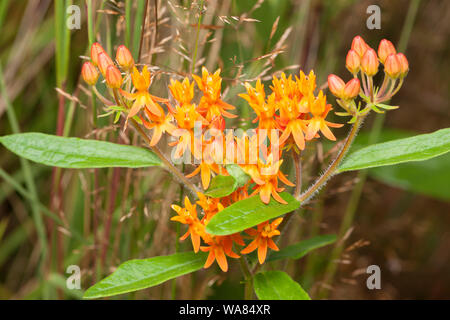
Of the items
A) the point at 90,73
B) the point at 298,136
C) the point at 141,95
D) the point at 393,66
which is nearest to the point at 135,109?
the point at 141,95

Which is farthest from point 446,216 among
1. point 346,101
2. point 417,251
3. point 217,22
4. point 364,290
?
point 346,101

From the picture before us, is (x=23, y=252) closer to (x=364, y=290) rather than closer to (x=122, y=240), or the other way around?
(x=122, y=240)

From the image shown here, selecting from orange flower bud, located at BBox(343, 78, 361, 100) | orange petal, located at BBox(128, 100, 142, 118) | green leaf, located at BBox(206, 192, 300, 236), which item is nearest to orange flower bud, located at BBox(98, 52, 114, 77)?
orange petal, located at BBox(128, 100, 142, 118)

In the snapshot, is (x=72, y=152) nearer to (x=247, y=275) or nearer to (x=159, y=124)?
(x=159, y=124)

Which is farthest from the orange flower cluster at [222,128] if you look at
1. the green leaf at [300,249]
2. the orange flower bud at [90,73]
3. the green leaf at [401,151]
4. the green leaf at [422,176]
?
the green leaf at [422,176]

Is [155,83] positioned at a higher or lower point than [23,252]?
higher

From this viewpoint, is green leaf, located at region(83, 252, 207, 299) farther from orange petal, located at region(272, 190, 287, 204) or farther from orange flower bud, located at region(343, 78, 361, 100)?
orange flower bud, located at region(343, 78, 361, 100)

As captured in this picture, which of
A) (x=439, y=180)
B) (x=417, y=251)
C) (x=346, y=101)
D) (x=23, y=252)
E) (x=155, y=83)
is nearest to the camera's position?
(x=346, y=101)
